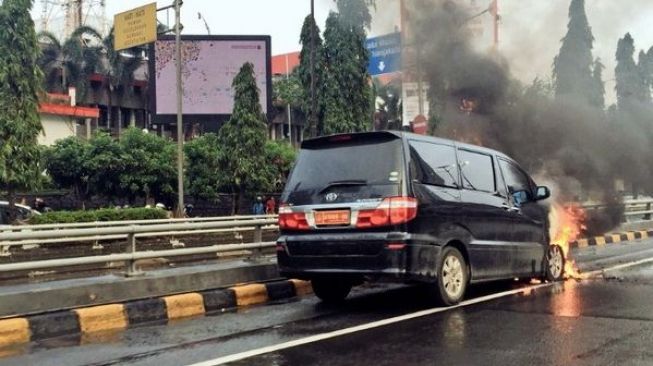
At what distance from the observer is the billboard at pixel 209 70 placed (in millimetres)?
33344

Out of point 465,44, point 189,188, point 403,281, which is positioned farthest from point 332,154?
point 189,188

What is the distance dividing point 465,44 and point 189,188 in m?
15.8

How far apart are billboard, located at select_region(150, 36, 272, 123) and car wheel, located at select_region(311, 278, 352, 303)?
26.3 metres

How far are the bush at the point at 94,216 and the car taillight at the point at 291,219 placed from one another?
10952 mm

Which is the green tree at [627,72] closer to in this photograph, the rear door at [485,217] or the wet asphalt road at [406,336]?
the rear door at [485,217]

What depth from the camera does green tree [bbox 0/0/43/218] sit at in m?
20.1

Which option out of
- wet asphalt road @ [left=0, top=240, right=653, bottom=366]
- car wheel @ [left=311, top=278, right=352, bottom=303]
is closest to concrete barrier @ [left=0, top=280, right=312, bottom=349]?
wet asphalt road @ [left=0, top=240, right=653, bottom=366]

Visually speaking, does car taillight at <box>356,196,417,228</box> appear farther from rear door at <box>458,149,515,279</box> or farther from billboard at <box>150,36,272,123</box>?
billboard at <box>150,36,272,123</box>

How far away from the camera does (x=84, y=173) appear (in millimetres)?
27969

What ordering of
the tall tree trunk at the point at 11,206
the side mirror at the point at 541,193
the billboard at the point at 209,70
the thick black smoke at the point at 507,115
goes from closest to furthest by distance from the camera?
the side mirror at the point at 541,193
the thick black smoke at the point at 507,115
the tall tree trunk at the point at 11,206
the billboard at the point at 209,70

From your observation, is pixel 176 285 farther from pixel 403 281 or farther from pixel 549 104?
pixel 549 104

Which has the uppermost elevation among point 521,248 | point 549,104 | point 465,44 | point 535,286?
point 465,44

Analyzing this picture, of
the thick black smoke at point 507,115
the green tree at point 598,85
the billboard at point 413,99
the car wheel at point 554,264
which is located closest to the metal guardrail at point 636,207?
the thick black smoke at point 507,115

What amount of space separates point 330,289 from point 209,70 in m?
27.7
